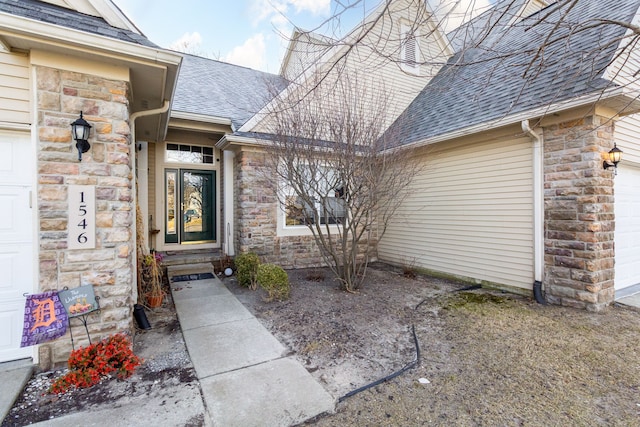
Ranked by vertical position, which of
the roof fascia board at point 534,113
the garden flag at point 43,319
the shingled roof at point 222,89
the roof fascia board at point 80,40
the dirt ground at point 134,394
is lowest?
the dirt ground at point 134,394

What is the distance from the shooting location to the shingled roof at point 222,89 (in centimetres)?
684

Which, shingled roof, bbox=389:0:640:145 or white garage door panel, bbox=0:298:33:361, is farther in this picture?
shingled roof, bbox=389:0:640:145

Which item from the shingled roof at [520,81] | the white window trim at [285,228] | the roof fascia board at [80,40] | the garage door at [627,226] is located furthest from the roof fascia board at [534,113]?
the roof fascia board at [80,40]

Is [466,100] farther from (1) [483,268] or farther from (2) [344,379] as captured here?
(2) [344,379]

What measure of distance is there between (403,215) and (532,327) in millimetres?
3966

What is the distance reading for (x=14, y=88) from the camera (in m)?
2.93

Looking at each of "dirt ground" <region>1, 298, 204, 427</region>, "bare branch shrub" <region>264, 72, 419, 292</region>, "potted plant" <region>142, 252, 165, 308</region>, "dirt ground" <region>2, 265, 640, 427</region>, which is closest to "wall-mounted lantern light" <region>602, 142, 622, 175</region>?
"dirt ground" <region>2, 265, 640, 427</region>

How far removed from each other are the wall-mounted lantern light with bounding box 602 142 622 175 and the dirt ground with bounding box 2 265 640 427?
218cm

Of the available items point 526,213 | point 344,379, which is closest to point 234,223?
point 344,379

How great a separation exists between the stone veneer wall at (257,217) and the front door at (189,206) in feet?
3.51

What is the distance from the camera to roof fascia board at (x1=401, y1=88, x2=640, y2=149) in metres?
3.94

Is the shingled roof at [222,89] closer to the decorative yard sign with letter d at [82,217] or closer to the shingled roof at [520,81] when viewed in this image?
the shingled roof at [520,81]

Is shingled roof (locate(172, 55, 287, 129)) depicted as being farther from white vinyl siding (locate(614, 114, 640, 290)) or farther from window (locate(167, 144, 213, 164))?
white vinyl siding (locate(614, 114, 640, 290))

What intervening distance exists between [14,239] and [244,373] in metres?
2.65
